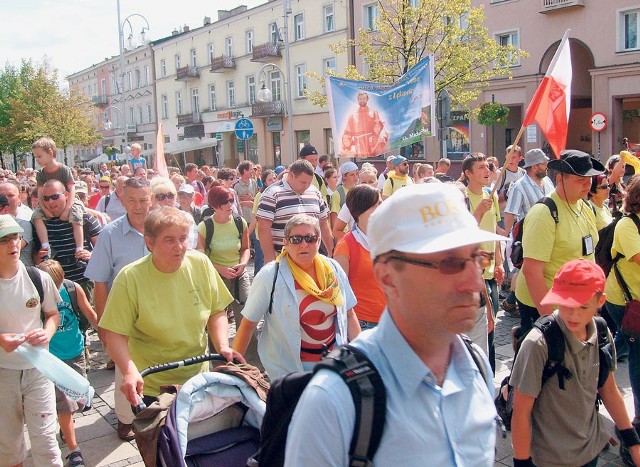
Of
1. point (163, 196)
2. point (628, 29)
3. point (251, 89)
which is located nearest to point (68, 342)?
point (163, 196)

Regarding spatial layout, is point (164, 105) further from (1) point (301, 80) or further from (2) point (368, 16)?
(2) point (368, 16)

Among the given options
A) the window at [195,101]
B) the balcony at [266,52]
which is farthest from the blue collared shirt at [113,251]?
the window at [195,101]

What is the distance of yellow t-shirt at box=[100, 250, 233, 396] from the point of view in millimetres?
3422

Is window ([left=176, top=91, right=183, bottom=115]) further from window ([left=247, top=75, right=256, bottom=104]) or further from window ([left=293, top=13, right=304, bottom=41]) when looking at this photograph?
window ([left=293, top=13, right=304, bottom=41])

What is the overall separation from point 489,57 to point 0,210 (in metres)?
20.7

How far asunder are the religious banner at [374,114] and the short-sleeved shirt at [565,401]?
23.9 feet

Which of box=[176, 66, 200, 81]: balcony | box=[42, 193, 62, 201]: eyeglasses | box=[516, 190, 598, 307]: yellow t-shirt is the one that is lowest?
box=[516, 190, 598, 307]: yellow t-shirt

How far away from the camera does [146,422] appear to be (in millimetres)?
2721

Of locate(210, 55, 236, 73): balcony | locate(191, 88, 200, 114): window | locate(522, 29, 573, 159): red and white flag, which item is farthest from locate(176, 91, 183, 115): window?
locate(522, 29, 573, 159): red and white flag

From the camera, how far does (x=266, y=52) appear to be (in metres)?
40.4

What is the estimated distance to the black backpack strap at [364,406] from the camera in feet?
4.92

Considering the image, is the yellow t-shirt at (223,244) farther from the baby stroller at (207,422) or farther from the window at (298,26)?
A: the window at (298,26)

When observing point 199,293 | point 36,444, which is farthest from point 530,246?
point 36,444

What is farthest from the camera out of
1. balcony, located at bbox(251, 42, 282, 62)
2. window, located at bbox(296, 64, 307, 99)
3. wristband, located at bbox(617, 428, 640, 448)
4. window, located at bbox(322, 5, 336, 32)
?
balcony, located at bbox(251, 42, 282, 62)
